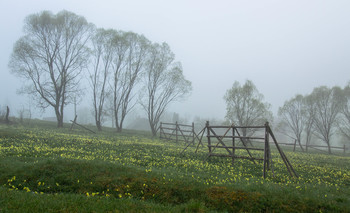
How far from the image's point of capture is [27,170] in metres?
9.80

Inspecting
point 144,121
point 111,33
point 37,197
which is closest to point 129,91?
point 111,33

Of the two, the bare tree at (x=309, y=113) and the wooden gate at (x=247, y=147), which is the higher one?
the bare tree at (x=309, y=113)

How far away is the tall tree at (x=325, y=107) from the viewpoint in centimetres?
4925

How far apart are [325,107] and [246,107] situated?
18.7m

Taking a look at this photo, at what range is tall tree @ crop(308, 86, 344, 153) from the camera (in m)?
49.2

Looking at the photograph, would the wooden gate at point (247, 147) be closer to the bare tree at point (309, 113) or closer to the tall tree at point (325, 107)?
the tall tree at point (325, 107)

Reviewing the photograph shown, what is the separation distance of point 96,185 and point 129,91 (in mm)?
43610

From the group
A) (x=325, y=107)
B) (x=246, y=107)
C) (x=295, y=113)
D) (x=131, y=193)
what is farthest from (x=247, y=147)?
(x=295, y=113)

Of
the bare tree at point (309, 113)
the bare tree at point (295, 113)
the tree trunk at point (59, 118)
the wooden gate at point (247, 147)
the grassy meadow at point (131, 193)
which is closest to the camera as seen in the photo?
the grassy meadow at point (131, 193)

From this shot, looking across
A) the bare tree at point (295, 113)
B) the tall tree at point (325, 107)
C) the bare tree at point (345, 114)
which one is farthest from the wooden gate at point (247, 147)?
the bare tree at point (295, 113)

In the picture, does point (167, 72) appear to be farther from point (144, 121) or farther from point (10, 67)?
point (144, 121)

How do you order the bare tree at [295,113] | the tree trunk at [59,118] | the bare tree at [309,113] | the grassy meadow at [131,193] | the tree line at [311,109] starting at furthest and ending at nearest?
the bare tree at [295,113]
the bare tree at [309,113]
the tree line at [311,109]
the tree trunk at [59,118]
the grassy meadow at [131,193]

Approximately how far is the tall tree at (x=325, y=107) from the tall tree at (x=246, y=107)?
12816 mm

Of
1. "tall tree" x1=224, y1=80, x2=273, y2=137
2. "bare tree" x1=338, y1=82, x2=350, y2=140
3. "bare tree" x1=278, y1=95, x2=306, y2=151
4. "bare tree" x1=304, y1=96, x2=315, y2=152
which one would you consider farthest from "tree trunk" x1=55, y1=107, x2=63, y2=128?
"bare tree" x1=338, y1=82, x2=350, y2=140
